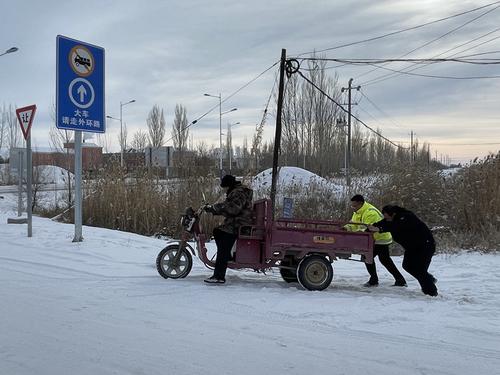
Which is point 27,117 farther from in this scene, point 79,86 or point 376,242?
point 376,242

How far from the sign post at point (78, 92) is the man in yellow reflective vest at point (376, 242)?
5748mm

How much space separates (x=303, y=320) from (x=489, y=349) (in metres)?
1.94

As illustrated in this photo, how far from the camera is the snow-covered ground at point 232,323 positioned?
459 centimetres

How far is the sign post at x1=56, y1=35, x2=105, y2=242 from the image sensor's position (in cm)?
1084

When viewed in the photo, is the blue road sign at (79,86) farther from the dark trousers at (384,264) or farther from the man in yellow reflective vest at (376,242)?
the dark trousers at (384,264)

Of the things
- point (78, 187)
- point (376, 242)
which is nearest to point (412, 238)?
point (376, 242)

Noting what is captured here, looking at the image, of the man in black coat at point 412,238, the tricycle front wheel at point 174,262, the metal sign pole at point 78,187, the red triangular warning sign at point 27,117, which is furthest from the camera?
the red triangular warning sign at point 27,117

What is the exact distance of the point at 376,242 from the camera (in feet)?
28.5

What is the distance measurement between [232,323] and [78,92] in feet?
23.7

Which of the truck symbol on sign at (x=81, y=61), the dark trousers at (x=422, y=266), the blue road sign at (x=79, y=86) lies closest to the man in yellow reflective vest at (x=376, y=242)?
the dark trousers at (x=422, y=266)

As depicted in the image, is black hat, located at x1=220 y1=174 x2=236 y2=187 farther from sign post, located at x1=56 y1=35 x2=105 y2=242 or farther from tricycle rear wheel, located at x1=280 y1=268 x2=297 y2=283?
sign post, located at x1=56 y1=35 x2=105 y2=242

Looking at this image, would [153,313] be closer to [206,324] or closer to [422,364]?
[206,324]

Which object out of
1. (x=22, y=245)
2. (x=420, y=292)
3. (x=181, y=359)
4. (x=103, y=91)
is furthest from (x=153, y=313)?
(x=103, y=91)

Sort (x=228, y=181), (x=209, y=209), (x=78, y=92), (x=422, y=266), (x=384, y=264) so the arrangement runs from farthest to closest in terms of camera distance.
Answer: (x=78, y=92)
(x=384, y=264)
(x=228, y=181)
(x=209, y=209)
(x=422, y=266)
